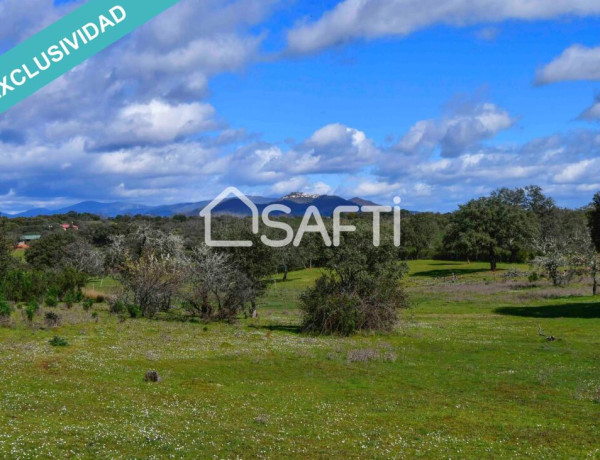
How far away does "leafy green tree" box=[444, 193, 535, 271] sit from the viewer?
113m

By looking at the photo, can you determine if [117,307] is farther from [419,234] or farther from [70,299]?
[419,234]

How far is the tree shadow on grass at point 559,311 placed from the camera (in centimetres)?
5574

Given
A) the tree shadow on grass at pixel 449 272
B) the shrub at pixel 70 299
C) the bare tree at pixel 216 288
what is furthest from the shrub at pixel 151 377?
the tree shadow on grass at pixel 449 272

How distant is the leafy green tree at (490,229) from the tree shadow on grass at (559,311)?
163 feet

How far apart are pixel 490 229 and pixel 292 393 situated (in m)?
97.3

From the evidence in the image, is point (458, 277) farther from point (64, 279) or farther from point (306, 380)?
point (306, 380)

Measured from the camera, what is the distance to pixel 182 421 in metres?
19.2

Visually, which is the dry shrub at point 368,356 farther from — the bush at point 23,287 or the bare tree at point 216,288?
the bush at point 23,287

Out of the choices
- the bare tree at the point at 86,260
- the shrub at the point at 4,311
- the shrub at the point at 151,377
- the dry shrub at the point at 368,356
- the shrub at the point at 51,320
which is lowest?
the dry shrub at the point at 368,356

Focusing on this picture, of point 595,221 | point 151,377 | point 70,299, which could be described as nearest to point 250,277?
point 70,299

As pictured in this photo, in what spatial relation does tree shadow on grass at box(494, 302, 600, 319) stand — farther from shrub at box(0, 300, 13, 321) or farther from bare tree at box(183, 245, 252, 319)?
shrub at box(0, 300, 13, 321)

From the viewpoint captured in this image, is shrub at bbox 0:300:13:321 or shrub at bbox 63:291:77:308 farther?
shrub at bbox 63:291:77:308

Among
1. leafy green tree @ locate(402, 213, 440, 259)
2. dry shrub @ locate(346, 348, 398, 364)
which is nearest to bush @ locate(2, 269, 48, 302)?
dry shrub @ locate(346, 348, 398, 364)

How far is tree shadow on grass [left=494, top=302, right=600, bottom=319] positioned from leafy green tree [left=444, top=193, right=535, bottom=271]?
163 ft
